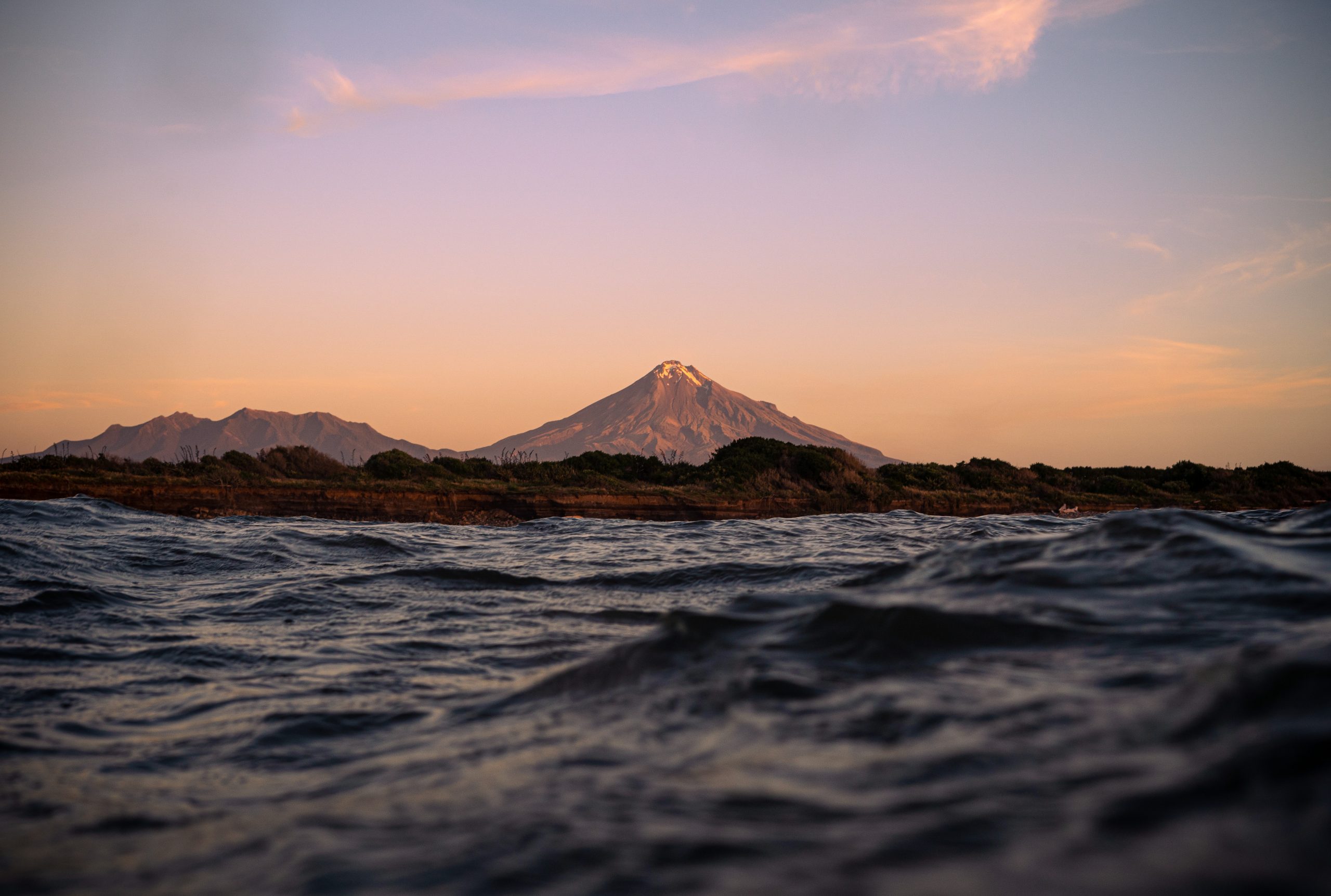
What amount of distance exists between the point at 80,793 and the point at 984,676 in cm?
321

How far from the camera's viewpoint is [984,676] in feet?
10.2

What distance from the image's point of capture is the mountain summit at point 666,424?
16812cm

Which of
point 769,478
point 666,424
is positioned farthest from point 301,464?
point 666,424

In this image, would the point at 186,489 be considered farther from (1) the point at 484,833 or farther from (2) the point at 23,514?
(1) the point at 484,833

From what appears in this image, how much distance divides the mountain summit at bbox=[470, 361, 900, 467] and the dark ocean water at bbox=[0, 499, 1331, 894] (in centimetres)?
15085

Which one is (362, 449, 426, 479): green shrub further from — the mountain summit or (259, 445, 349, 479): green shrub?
the mountain summit

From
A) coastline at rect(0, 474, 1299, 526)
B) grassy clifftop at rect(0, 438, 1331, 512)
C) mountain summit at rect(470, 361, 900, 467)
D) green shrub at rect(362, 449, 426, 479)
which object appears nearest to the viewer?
coastline at rect(0, 474, 1299, 526)

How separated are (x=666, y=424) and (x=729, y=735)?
176299 millimetres

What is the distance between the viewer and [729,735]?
8.80 ft

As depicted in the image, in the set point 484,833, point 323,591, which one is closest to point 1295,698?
point 484,833

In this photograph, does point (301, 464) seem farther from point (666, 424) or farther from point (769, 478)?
point (666, 424)

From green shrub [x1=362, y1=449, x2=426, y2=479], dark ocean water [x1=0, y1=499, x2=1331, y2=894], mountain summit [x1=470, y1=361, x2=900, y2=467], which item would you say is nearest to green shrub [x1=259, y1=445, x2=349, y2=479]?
green shrub [x1=362, y1=449, x2=426, y2=479]

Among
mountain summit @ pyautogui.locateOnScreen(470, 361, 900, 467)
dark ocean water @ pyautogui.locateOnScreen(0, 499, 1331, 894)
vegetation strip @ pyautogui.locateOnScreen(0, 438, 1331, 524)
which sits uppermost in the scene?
mountain summit @ pyautogui.locateOnScreen(470, 361, 900, 467)

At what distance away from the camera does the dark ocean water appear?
5.79 ft
